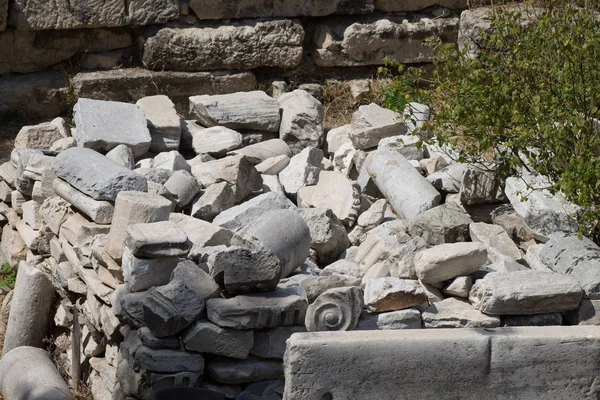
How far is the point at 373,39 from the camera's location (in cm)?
960

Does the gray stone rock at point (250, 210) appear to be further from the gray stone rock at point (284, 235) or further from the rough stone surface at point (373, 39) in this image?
the rough stone surface at point (373, 39)

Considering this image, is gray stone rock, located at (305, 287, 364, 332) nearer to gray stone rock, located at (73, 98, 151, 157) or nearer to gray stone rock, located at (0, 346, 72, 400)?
gray stone rock, located at (0, 346, 72, 400)

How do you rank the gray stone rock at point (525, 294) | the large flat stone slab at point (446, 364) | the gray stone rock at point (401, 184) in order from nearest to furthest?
the large flat stone slab at point (446, 364) < the gray stone rock at point (525, 294) < the gray stone rock at point (401, 184)

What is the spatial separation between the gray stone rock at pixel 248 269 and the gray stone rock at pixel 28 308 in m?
2.13

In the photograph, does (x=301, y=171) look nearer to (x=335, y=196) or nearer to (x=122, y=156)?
(x=335, y=196)

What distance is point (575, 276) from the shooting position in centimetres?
563

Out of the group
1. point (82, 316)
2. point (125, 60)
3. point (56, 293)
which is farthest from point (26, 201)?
point (125, 60)

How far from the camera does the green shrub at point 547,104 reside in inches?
218

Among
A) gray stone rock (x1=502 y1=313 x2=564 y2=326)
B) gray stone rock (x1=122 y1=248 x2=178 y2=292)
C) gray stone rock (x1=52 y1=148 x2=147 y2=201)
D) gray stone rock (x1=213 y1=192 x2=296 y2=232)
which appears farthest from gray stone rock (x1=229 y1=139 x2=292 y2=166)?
gray stone rock (x1=502 y1=313 x2=564 y2=326)

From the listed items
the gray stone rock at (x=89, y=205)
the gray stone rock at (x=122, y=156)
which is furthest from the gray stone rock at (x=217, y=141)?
the gray stone rock at (x=89, y=205)

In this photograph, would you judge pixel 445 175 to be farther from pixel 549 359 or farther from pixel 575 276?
pixel 549 359

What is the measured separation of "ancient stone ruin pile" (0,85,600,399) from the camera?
17.3 ft

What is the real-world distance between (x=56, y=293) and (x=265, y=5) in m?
3.73

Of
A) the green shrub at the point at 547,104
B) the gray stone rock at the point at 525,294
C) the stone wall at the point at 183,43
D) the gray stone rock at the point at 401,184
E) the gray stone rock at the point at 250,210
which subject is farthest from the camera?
the stone wall at the point at 183,43
